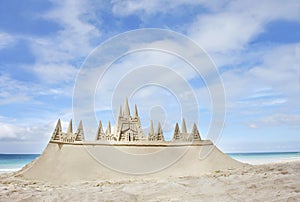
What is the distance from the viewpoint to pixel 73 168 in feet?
33.6

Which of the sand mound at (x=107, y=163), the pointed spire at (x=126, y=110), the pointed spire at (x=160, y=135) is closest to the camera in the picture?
the sand mound at (x=107, y=163)

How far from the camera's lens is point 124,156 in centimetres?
1100

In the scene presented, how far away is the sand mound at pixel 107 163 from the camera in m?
10.1

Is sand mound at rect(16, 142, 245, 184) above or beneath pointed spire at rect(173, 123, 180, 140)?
beneath

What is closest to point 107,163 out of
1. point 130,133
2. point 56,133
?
point 130,133

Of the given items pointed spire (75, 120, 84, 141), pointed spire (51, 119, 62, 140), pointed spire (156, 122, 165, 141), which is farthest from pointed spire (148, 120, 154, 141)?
pointed spire (51, 119, 62, 140)

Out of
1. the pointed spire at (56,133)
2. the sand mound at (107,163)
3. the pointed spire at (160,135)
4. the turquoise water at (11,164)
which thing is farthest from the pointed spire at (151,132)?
the turquoise water at (11,164)

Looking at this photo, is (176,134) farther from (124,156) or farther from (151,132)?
(124,156)

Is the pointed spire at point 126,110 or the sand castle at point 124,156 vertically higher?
the pointed spire at point 126,110

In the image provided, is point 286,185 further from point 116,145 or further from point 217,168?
point 116,145

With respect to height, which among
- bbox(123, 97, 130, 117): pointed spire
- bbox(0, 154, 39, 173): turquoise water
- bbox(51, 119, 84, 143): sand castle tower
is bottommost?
bbox(0, 154, 39, 173): turquoise water

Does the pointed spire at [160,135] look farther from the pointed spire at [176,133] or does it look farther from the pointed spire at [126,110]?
the pointed spire at [126,110]

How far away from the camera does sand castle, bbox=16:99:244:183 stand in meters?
10.3

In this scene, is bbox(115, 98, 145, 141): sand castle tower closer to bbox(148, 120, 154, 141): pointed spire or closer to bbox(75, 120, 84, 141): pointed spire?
bbox(148, 120, 154, 141): pointed spire
